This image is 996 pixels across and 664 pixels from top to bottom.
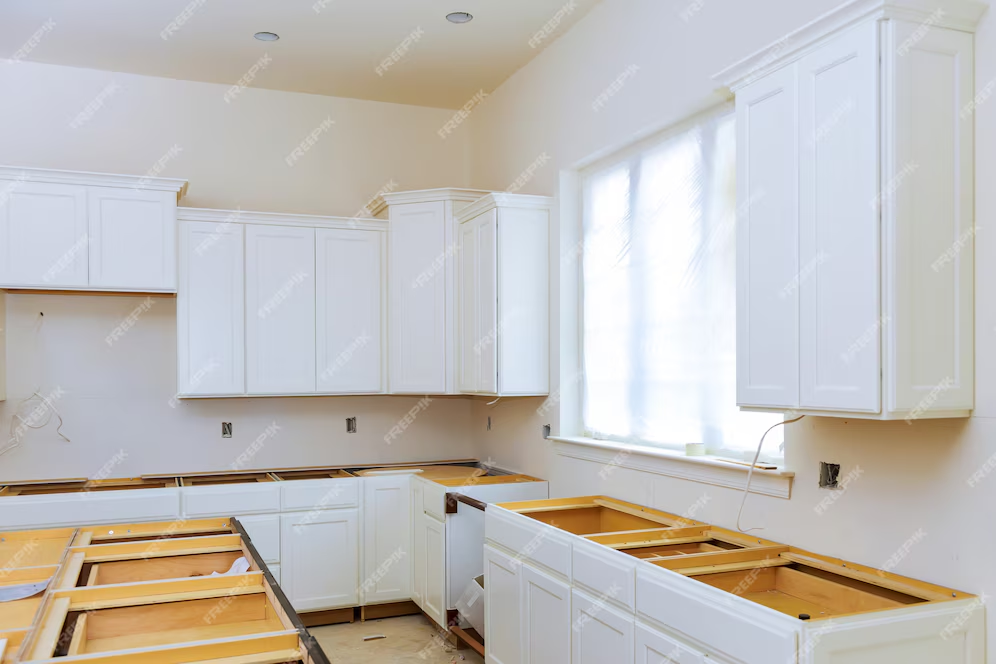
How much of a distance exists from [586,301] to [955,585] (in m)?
2.27

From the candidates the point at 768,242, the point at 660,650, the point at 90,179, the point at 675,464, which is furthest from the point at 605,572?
the point at 90,179

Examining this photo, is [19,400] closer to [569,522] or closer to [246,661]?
[569,522]

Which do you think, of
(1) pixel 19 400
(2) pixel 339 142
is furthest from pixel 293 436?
(2) pixel 339 142

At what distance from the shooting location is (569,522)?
3.61 meters

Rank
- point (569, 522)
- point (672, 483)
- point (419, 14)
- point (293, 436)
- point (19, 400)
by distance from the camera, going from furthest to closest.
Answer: point (293, 436) → point (19, 400) → point (419, 14) → point (569, 522) → point (672, 483)

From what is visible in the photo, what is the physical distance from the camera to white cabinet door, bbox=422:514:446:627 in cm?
417

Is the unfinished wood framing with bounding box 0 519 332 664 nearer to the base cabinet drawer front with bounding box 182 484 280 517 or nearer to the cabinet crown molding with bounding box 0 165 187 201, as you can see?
the base cabinet drawer front with bounding box 182 484 280 517

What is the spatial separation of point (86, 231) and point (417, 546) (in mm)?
2433

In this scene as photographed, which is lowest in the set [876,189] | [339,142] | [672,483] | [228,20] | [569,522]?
[569,522]

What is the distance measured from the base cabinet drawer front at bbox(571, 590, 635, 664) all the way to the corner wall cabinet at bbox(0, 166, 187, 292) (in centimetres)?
285

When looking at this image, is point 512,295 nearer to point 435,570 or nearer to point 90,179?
point 435,570

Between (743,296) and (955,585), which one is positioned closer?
(955,585)

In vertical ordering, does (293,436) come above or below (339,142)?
below

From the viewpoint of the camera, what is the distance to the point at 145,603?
6.84 feet
